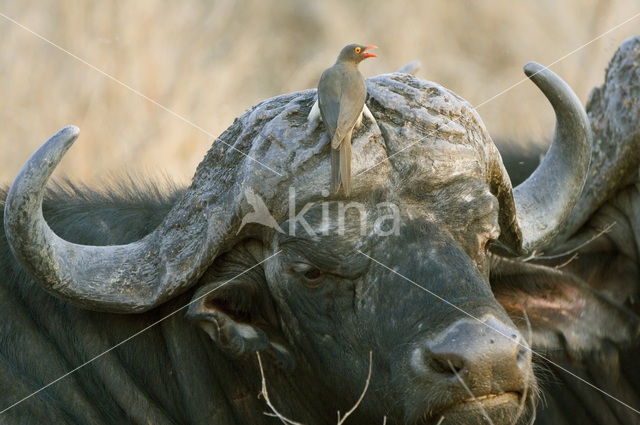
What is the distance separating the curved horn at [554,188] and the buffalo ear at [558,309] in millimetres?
197

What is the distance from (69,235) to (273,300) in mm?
892

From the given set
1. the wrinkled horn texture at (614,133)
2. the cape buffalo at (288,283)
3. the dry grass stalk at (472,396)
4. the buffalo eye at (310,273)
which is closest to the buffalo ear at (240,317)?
the cape buffalo at (288,283)

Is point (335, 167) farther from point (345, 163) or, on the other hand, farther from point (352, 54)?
point (352, 54)

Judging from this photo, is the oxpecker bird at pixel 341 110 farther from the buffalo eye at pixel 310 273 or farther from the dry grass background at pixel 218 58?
the dry grass background at pixel 218 58

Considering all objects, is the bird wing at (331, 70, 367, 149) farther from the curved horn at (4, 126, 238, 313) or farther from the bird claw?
→ the curved horn at (4, 126, 238, 313)

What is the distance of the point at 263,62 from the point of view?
9.80 metres

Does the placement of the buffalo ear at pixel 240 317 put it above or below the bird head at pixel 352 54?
below

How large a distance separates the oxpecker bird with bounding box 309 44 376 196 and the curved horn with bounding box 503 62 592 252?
977 millimetres

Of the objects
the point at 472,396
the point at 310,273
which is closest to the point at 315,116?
the point at 310,273

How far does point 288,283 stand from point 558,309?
1.50 metres

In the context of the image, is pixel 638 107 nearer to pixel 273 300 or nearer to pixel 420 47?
pixel 273 300

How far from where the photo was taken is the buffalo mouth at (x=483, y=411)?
2755 millimetres

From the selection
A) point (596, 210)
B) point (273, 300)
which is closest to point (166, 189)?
point (273, 300)

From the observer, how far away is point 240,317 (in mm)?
3295
